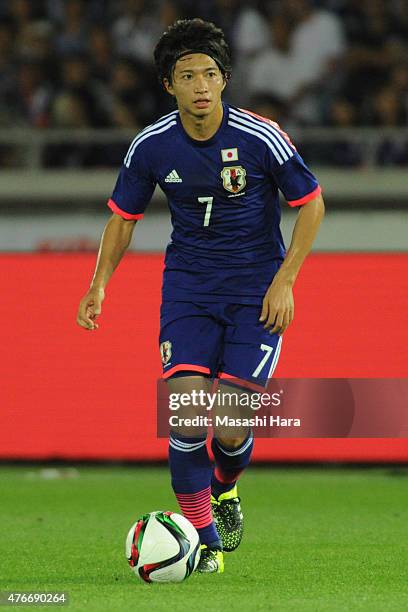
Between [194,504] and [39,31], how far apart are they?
28.6 feet

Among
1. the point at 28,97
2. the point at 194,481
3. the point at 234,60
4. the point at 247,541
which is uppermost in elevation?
Result: the point at 234,60

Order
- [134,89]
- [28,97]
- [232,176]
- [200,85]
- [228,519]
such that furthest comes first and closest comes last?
[28,97] < [134,89] < [228,519] < [232,176] < [200,85]

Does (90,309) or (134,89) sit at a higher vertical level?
(134,89)

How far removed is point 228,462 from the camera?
20.7 ft

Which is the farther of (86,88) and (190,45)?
(86,88)

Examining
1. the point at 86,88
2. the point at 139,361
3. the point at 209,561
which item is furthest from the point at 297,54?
the point at 209,561

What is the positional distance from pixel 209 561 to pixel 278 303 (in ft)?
3.71

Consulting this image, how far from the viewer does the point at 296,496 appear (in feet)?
31.1

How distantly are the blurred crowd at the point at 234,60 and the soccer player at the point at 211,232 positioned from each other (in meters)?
7.06

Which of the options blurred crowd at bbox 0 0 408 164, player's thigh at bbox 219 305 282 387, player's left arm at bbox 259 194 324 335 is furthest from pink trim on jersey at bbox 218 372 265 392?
blurred crowd at bbox 0 0 408 164

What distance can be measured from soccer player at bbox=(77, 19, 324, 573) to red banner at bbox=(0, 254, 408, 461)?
4.46m

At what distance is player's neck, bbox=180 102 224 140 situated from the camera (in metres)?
5.87

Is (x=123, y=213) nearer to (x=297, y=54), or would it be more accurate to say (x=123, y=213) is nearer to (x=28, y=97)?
(x=297, y=54)

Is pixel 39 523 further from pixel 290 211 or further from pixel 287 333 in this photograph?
pixel 290 211
